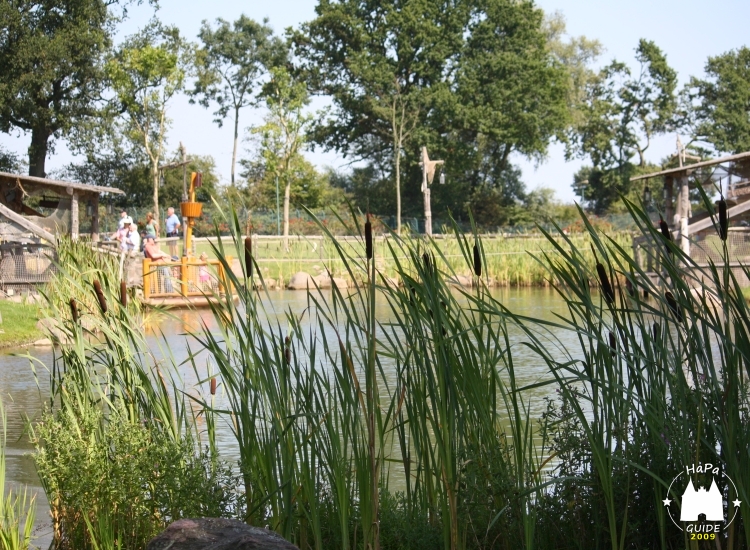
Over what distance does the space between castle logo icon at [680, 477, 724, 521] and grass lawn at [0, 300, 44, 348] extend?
9.40 m

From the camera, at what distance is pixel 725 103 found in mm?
57250

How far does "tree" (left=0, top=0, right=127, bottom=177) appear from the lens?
42.2 metres

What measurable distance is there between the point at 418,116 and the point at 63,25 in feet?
60.2

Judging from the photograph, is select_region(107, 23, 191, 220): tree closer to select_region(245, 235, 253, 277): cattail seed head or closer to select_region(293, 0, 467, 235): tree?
select_region(293, 0, 467, 235): tree

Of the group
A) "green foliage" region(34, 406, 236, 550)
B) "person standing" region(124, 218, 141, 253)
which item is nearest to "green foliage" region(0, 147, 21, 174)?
"person standing" region(124, 218, 141, 253)

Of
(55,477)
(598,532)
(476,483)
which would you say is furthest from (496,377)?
(55,477)

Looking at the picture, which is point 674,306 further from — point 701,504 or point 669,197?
point 669,197

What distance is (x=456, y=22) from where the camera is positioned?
52719 millimetres

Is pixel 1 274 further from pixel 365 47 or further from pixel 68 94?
pixel 365 47

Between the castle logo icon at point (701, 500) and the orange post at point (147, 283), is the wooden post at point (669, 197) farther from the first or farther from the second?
the castle logo icon at point (701, 500)

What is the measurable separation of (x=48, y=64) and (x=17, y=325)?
1307 inches

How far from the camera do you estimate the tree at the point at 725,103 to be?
5597cm

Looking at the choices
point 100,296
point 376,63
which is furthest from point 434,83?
point 100,296

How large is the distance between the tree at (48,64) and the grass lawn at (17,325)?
31019 millimetres
